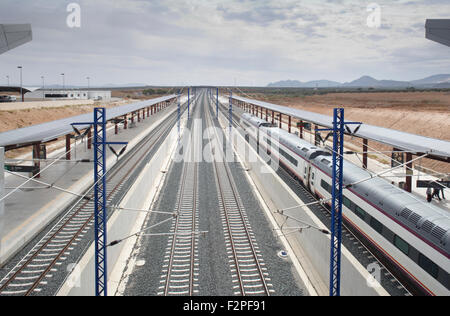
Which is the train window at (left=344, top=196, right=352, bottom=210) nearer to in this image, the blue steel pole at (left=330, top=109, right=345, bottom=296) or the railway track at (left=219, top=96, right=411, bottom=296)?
the railway track at (left=219, top=96, right=411, bottom=296)

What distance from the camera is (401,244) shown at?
1370 cm

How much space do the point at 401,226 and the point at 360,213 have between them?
3.43m

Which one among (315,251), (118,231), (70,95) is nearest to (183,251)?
(118,231)

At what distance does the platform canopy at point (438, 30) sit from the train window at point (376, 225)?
1027 centimetres

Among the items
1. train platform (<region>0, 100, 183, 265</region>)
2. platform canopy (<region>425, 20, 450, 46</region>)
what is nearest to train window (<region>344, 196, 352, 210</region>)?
platform canopy (<region>425, 20, 450, 46</region>)

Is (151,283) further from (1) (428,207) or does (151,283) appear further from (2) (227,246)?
(1) (428,207)

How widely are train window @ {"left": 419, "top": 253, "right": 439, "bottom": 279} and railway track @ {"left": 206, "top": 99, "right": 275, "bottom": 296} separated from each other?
5800 mm

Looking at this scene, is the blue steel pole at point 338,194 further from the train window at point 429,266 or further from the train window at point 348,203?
the train window at point 348,203

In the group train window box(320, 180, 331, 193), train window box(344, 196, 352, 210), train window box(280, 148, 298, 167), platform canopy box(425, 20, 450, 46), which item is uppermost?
platform canopy box(425, 20, 450, 46)

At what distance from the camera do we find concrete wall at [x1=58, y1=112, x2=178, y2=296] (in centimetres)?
1215

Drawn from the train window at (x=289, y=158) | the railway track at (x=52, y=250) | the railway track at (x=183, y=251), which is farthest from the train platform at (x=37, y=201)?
the train window at (x=289, y=158)

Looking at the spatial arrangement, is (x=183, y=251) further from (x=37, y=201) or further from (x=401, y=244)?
(x=37, y=201)

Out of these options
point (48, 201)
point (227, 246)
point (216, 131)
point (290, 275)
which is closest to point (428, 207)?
point (290, 275)
